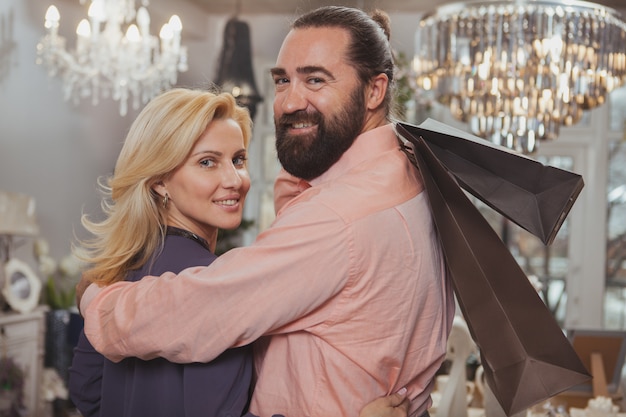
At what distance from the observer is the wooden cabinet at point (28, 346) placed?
4574 mm

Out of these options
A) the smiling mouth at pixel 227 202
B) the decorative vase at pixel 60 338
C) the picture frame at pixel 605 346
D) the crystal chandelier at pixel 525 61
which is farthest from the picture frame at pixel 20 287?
the smiling mouth at pixel 227 202

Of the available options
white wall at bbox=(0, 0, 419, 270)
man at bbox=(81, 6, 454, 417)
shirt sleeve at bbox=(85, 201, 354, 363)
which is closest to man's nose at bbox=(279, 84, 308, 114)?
man at bbox=(81, 6, 454, 417)

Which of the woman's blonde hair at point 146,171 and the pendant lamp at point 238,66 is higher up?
the pendant lamp at point 238,66

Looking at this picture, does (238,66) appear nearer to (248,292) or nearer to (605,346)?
(605,346)

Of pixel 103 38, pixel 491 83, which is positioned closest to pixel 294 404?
pixel 491 83

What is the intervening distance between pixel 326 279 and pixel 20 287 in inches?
150

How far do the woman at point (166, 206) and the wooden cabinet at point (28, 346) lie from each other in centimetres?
300

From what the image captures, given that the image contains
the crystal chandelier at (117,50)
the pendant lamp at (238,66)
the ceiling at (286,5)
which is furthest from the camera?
the ceiling at (286,5)

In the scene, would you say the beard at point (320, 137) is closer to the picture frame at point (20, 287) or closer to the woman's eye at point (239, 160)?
the woman's eye at point (239, 160)

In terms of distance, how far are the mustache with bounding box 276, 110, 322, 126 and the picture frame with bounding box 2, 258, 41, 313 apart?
3.50 meters

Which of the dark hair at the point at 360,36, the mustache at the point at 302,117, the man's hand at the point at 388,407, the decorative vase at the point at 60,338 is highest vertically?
the dark hair at the point at 360,36

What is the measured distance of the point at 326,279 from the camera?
142 cm

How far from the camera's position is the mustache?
162cm

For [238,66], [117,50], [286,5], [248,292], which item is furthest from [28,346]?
[248,292]
